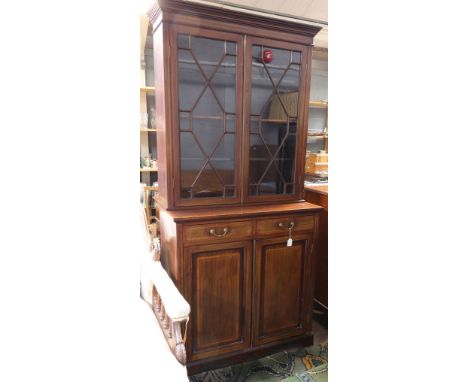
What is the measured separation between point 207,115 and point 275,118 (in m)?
0.39

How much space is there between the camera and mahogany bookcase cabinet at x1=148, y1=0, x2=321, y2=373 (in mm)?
1492

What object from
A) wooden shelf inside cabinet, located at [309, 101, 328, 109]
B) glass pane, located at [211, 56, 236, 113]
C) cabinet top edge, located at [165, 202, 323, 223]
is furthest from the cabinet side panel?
wooden shelf inside cabinet, located at [309, 101, 328, 109]

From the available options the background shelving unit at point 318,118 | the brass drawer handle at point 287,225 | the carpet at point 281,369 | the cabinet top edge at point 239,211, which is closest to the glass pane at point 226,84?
the cabinet top edge at point 239,211

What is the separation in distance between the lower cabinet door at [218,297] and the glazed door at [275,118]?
0.36 m

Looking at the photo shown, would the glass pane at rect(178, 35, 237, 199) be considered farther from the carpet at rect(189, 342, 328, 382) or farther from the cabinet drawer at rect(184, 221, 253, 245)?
the carpet at rect(189, 342, 328, 382)

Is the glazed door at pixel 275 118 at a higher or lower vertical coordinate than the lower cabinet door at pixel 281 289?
higher

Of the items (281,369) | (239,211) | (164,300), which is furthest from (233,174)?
(281,369)

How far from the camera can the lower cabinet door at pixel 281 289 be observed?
1.67 m

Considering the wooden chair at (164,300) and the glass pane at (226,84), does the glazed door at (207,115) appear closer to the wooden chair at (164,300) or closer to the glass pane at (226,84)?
the glass pane at (226,84)

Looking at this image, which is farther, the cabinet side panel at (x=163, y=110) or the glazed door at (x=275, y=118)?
the glazed door at (x=275, y=118)

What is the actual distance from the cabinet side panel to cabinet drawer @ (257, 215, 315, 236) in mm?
492
